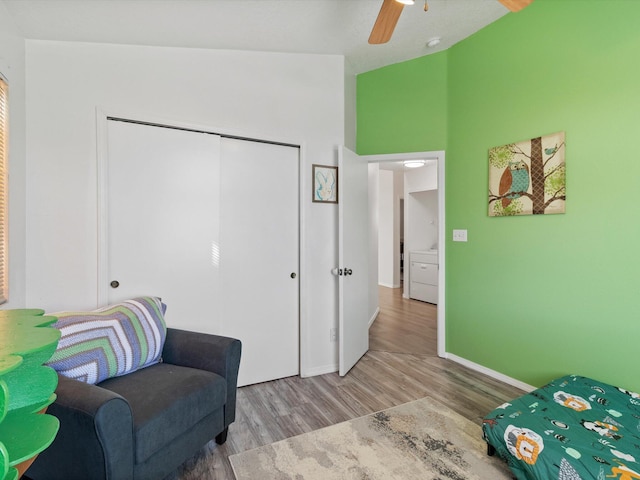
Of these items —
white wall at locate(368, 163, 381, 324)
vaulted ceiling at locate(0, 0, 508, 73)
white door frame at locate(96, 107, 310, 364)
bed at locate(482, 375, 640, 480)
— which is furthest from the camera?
white wall at locate(368, 163, 381, 324)

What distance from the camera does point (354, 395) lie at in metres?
2.39

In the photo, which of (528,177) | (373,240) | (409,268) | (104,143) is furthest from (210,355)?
(409,268)

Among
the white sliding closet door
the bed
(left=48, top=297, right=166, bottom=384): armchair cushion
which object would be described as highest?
the white sliding closet door

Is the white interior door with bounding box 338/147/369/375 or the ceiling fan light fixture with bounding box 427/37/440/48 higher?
the ceiling fan light fixture with bounding box 427/37/440/48

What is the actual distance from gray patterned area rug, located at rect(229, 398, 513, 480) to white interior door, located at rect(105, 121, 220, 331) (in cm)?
105

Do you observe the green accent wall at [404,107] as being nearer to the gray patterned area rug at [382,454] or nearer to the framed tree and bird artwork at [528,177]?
the framed tree and bird artwork at [528,177]

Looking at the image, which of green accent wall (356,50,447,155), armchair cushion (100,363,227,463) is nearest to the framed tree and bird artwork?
green accent wall (356,50,447,155)

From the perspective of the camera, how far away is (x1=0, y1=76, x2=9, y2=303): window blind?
5.35 feet

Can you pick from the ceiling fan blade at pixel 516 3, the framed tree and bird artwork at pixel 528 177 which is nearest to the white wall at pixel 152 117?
the framed tree and bird artwork at pixel 528 177

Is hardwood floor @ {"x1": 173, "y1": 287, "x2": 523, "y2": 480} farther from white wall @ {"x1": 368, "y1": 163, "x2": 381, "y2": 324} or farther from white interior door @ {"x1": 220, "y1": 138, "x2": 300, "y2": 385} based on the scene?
white wall @ {"x1": 368, "y1": 163, "x2": 381, "y2": 324}

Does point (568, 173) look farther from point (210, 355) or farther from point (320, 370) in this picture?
point (210, 355)

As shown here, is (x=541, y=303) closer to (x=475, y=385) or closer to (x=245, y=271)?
(x=475, y=385)

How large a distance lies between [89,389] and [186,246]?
1203 mm

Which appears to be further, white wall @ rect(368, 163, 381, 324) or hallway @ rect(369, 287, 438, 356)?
white wall @ rect(368, 163, 381, 324)
